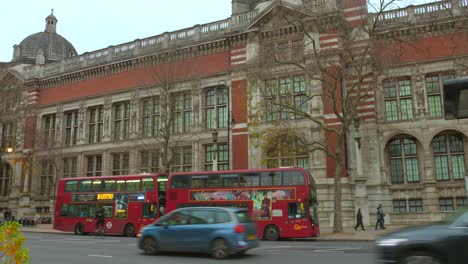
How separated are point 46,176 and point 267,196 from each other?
102ft

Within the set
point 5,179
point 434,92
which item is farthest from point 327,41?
point 5,179

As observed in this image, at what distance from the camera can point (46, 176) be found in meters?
45.4

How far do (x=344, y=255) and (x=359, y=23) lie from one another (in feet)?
78.0

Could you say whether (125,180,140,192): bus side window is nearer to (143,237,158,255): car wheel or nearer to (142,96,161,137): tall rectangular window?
(142,96,161,137): tall rectangular window

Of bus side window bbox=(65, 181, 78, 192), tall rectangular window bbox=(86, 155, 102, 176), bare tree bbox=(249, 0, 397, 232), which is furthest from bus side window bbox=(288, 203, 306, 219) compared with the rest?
tall rectangular window bbox=(86, 155, 102, 176)

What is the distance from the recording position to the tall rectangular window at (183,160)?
3769 cm

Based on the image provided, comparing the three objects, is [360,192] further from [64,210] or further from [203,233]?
[64,210]

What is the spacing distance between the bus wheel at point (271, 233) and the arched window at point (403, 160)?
13506mm

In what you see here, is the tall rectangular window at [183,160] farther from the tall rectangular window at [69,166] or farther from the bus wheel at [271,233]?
the bus wheel at [271,233]

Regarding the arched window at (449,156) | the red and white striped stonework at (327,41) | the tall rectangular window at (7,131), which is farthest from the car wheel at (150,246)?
the tall rectangular window at (7,131)

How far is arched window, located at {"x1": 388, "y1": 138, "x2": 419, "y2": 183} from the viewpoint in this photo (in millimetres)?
31584

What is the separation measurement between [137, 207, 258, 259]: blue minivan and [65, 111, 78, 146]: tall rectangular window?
33727mm

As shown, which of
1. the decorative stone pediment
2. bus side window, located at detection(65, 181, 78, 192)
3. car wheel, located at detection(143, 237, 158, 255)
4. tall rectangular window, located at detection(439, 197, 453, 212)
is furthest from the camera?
the decorative stone pediment

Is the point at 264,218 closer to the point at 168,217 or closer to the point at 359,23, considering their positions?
the point at 168,217
